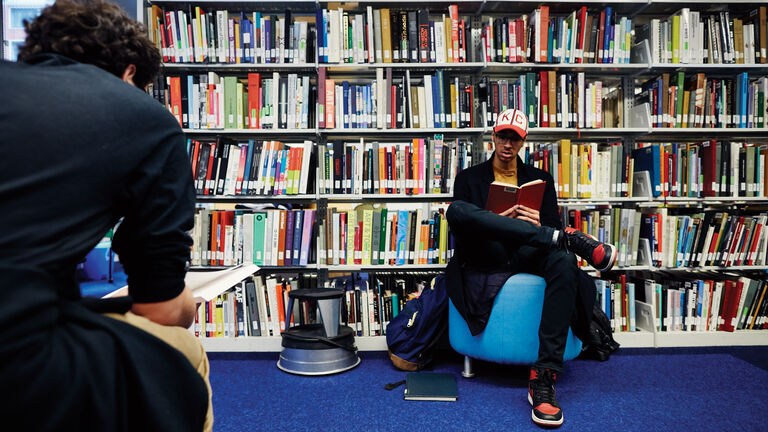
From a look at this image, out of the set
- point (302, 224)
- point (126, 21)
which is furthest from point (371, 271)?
point (126, 21)

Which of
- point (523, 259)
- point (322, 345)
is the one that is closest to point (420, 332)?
point (322, 345)

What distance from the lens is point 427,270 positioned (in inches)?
116

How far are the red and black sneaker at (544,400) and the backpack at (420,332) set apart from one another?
0.60 metres

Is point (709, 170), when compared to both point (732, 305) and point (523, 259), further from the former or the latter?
point (523, 259)

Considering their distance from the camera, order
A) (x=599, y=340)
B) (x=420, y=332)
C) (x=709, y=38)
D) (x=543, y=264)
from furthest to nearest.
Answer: (x=709, y=38) → (x=599, y=340) → (x=420, y=332) → (x=543, y=264)

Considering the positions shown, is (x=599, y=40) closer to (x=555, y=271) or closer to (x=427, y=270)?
(x=555, y=271)

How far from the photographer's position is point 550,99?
2721 mm

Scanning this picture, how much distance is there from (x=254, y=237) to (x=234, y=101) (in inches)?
33.5

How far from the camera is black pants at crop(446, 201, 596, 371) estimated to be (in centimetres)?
194

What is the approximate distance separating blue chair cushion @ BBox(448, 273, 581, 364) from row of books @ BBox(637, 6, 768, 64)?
1793 mm

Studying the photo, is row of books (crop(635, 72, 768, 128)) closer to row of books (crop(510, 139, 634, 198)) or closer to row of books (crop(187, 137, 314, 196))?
row of books (crop(510, 139, 634, 198))

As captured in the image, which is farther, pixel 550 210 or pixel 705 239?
pixel 705 239

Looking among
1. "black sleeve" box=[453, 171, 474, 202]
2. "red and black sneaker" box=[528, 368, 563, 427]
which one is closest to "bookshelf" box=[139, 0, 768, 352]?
"black sleeve" box=[453, 171, 474, 202]

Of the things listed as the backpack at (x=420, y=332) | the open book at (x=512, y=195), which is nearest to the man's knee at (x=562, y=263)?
the open book at (x=512, y=195)
